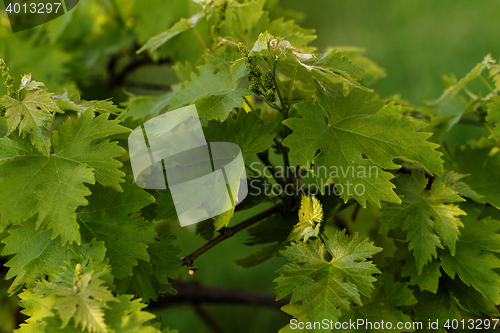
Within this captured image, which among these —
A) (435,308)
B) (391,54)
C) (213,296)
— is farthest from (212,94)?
(391,54)

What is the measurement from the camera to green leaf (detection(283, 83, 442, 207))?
0.49m

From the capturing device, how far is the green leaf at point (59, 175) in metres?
0.44

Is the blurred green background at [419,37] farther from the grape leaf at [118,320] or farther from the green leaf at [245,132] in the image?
the grape leaf at [118,320]

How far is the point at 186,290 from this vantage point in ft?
3.60

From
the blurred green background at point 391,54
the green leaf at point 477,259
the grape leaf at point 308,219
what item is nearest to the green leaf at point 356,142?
the grape leaf at point 308,219

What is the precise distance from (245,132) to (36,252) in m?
0.32

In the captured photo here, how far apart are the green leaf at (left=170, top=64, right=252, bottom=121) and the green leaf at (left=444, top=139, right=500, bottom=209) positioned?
0.41 metres

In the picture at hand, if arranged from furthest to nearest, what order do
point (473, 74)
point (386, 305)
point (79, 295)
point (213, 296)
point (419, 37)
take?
point (419, 37)
point (213, 296)
point (473, 74)
point (386, 305)
point (79, 295)

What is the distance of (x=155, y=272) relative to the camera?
20.4 inches

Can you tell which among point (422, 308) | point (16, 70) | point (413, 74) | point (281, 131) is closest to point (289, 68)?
point (281, 131)

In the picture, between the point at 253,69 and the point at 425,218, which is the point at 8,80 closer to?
the point at 253,69

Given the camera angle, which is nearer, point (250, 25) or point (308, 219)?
point (308, 219)

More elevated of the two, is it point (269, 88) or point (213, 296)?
point (269, 88)

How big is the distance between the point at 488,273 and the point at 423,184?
150 millimetres
